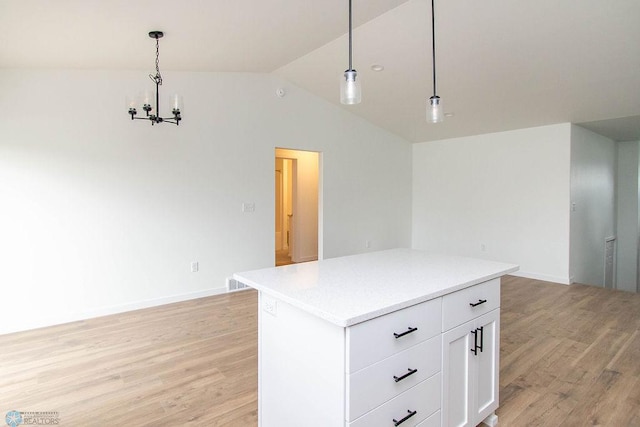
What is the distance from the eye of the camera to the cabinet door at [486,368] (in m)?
1.85

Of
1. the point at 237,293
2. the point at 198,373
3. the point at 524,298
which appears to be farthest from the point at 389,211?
the point at 198,373

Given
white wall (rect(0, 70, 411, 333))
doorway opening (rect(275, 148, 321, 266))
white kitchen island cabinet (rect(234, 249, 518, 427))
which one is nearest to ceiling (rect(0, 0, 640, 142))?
white wall (rect(0, 70, 411, 333))

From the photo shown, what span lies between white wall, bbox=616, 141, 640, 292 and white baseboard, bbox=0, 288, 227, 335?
7.49 meters

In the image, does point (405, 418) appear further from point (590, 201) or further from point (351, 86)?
point (590, 201)

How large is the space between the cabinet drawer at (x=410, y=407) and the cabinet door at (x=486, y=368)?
0.34 m

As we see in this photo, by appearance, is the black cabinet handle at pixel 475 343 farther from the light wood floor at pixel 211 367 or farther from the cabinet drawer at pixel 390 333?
the light wood floor at pixel 211 367

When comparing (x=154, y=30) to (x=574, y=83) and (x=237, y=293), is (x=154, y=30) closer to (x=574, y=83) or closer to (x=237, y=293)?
(x=237, y=293)

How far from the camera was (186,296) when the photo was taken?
4316 millimetres

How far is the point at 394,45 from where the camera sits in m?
3.73

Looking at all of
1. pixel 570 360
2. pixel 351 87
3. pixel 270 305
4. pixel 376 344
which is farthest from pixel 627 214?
pixel 270 305

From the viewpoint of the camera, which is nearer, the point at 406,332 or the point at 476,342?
the point at 406,332

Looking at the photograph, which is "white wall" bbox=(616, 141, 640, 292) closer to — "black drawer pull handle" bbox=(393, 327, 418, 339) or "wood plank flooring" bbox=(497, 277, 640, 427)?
"wood plank flooring" bbox=(497, 277, 640, 427)

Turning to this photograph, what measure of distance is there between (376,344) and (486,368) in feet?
3.10

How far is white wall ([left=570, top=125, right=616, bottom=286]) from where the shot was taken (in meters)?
5.19
